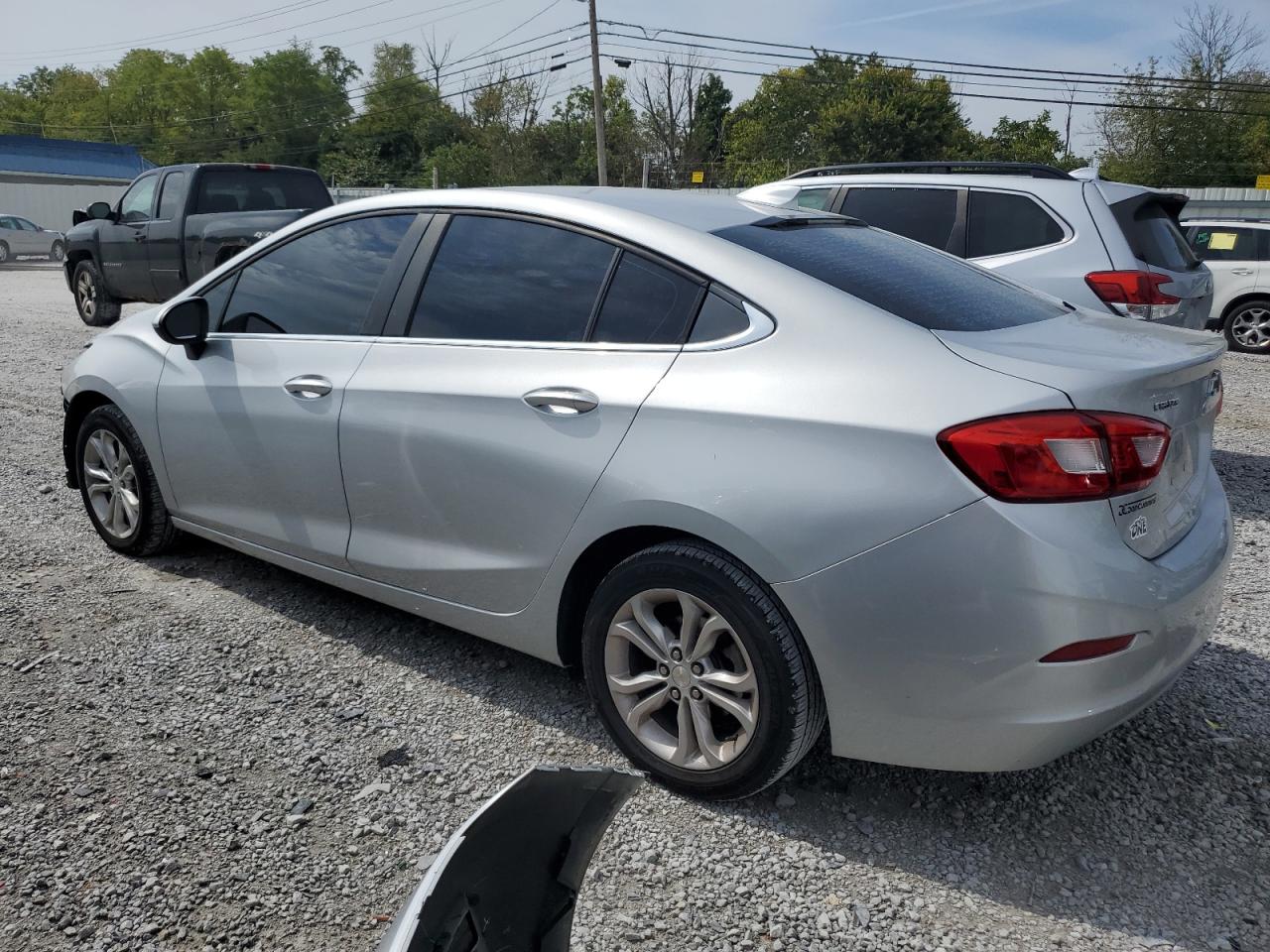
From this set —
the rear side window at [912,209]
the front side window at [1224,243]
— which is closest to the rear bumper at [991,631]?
the rear side window at [912,209]

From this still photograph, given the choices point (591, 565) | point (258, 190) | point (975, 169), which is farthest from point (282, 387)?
point (258, 190)

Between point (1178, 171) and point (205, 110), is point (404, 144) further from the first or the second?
point (1178, 171)

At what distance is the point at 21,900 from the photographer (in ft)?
8.05

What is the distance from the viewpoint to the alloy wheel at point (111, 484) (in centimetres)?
459

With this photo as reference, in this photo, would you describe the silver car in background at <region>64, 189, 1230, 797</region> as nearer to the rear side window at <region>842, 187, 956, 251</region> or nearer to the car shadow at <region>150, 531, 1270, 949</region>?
the car shadow at <region>150, 531, 1270, 949</region>

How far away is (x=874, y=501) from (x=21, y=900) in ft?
7.19

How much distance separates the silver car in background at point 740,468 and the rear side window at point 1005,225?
3697mm

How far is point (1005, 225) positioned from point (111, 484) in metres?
5.58

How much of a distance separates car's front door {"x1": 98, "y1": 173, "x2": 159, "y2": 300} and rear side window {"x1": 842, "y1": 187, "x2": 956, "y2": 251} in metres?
8.79

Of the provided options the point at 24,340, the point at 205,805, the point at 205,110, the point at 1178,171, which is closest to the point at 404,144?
the point at 205,110

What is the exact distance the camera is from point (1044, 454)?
2.31 meters

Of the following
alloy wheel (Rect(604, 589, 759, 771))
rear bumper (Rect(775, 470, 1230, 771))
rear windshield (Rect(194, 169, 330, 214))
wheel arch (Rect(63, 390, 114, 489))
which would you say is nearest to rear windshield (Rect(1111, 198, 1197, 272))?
rear bumper (Rect(775, 470, 1230, 771))

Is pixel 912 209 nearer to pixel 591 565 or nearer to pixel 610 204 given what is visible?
pixel 610 204

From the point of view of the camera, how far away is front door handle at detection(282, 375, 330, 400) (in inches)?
142
